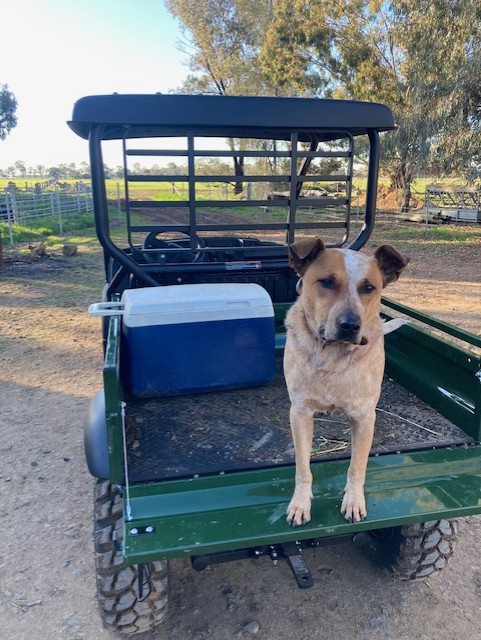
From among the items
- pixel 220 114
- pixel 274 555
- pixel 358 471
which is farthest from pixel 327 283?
pixel 220 114

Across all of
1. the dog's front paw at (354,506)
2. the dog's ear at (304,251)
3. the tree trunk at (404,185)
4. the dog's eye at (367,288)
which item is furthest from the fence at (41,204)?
the tree trunk at (404,185)

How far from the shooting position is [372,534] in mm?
2617

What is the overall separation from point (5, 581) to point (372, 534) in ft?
6.22

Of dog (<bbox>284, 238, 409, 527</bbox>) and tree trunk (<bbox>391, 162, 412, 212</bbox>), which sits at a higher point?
tree trunk (<bbox>391, 162, 412, 212</bbox>)

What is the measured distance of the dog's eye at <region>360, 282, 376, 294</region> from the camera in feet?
6.29

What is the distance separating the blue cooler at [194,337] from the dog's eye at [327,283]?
762 mm

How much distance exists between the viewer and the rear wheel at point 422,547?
2365mm

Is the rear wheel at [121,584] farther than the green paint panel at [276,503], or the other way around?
the rear wheel at [121,584]

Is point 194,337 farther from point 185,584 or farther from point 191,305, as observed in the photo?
point 185,584

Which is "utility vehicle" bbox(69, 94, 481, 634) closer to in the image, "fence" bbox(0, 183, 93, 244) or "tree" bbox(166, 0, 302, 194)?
"fence" bbox(0, 183, 93, 244)

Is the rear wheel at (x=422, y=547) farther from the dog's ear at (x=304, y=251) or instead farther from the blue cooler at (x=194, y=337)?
the dog's ear at (x=304, y=251)

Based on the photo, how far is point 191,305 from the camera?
2.55 meters

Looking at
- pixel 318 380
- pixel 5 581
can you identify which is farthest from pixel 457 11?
pixel 5 581

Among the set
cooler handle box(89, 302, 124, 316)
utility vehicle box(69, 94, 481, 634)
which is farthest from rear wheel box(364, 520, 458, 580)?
cooler handle box(89, 302, 124, 316)
